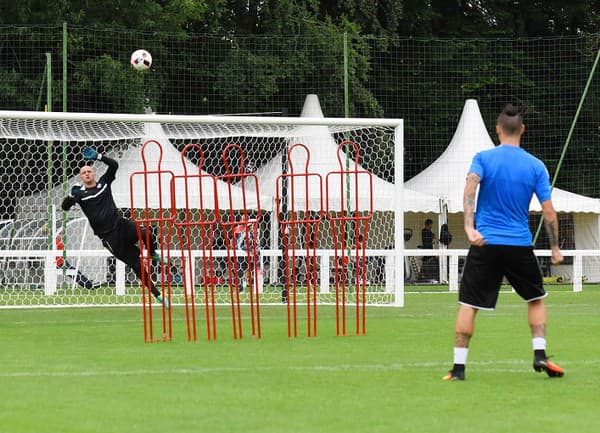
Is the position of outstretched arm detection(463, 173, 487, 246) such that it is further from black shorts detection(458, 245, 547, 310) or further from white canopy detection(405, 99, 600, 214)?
white canopy detection(405, 99, 600, 214)

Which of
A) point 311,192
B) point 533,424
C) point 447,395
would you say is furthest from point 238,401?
point 311,192

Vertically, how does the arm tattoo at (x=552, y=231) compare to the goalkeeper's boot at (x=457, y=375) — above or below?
above

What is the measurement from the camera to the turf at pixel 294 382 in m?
7.08

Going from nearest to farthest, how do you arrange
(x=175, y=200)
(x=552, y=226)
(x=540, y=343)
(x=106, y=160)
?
(x=540, y=343)
(x=552, y=226)
(x=106, y=160)
(x=175, y=200)

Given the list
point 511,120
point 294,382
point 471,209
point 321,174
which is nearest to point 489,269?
point 471,209

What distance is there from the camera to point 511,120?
360 inches

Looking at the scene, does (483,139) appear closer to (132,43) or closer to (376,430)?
(132,43)

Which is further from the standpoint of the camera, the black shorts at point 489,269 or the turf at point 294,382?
the black shorts at point 489,269

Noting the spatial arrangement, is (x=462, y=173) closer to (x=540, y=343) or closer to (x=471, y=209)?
(x=540, y=343)

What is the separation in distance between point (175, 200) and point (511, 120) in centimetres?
989

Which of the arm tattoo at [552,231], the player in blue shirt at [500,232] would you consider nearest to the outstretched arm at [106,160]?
the player in blue shirt at [500,232]

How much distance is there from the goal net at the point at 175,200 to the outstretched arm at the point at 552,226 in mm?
7541

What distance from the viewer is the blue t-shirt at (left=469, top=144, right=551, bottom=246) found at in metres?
9.07

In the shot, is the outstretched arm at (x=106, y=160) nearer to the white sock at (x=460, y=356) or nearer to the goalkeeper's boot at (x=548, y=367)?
the white sock at (x=460, y=356)
